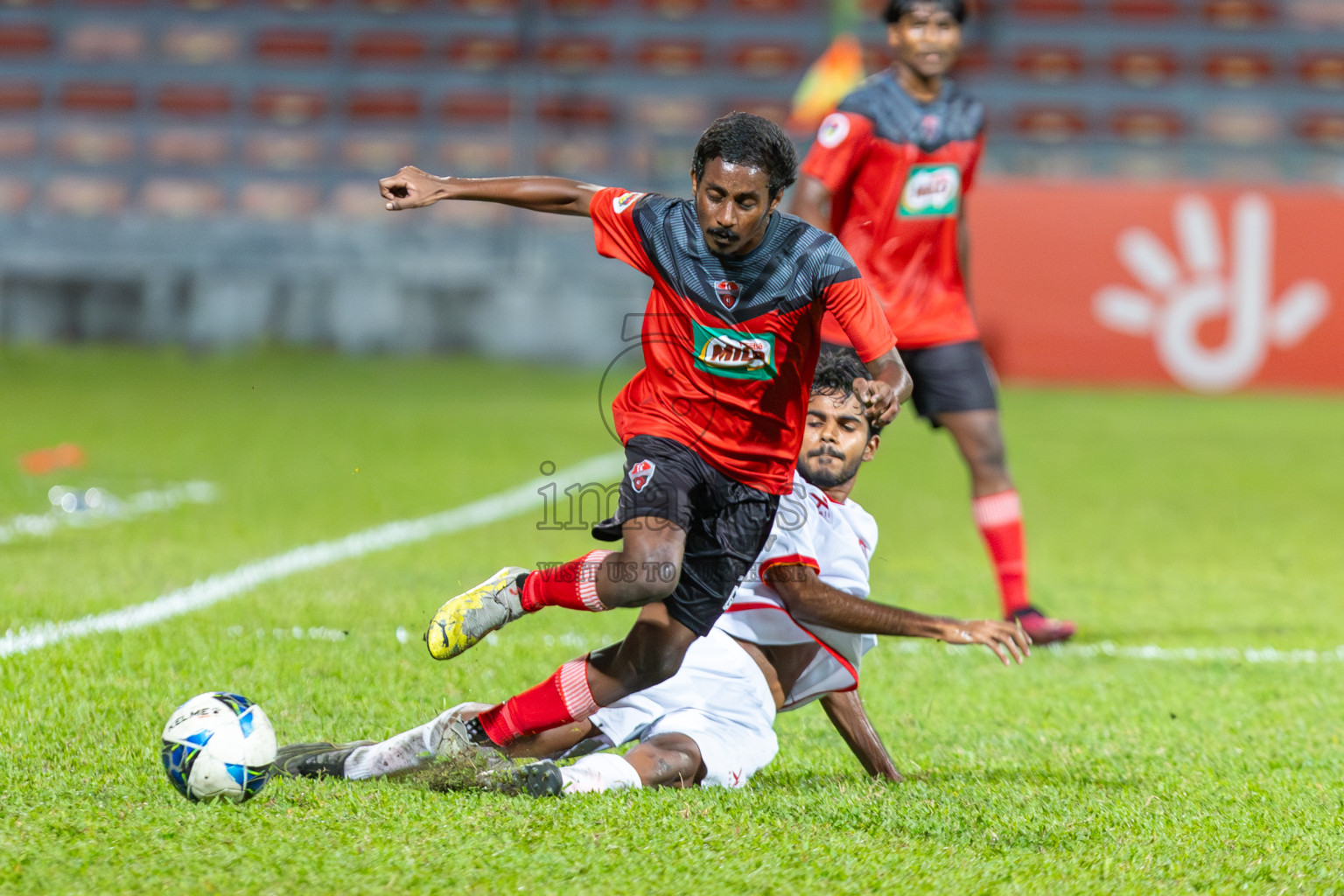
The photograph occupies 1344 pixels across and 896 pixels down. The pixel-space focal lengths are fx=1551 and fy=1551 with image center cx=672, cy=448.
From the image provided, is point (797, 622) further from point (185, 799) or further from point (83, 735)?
point (83, 735)

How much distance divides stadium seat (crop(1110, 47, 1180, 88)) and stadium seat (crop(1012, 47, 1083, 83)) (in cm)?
53

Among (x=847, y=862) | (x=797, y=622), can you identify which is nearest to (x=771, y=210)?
(x=797, y=622)

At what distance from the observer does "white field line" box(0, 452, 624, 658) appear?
453 cm

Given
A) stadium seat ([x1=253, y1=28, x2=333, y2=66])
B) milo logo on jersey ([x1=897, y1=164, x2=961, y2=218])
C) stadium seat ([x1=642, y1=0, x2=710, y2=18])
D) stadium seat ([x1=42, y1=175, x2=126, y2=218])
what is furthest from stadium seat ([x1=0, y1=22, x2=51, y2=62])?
milo logo on jersey ([x1=897, y1=164, x2=961, y2=218])

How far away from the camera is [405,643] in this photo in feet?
15.0

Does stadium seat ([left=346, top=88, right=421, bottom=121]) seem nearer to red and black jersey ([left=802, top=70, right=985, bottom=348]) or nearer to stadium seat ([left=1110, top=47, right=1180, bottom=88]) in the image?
stadium seat ([left=1110, top=47, right=1180, bottom=88])

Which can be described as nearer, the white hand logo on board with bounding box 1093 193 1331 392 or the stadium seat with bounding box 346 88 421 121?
the white hand logo on board with bounding box 1093 193 1331 392

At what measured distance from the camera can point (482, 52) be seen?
843 inches

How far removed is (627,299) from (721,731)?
13.4m

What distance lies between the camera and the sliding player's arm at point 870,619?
294 centimetres

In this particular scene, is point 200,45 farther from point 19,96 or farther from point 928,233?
point 928,233

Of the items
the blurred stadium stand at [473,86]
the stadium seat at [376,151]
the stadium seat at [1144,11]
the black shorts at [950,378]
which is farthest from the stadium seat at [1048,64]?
the black shorts at [950,378]

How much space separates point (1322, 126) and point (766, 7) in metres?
7.79

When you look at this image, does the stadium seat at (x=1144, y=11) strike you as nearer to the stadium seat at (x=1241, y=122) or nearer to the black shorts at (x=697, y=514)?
the stadium seat at (x=1241, y=122)
